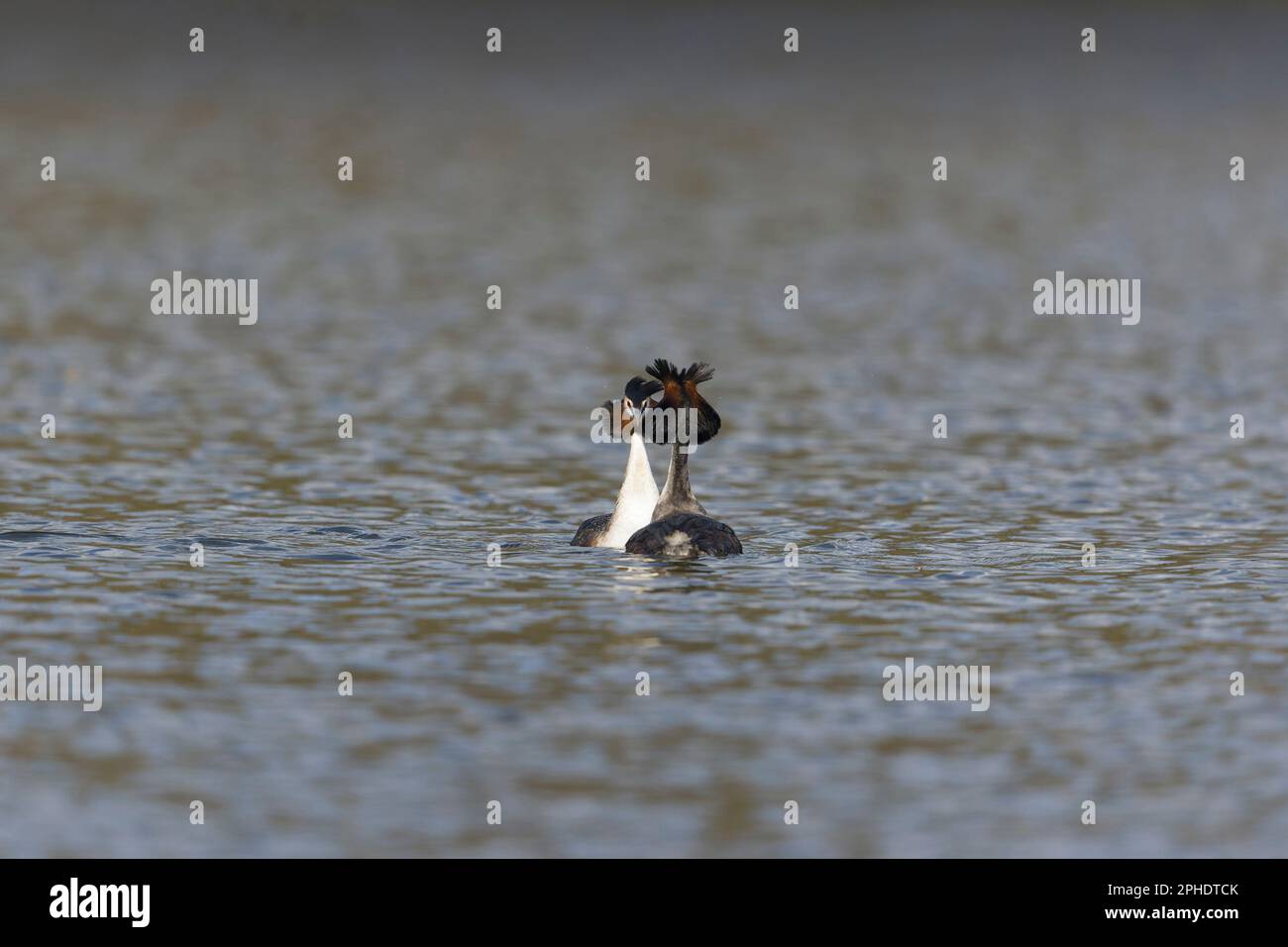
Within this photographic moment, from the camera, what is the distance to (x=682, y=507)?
17984mm

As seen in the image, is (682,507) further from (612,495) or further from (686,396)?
(612,495)

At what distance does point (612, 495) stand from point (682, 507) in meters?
3.23

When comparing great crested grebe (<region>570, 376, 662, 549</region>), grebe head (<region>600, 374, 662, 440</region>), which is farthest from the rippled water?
grebe head (<region>600, 374, 662, 440</region>)

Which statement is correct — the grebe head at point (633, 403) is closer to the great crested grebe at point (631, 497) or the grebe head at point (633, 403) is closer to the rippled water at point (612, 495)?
the great crested grebe at point (631, 497)

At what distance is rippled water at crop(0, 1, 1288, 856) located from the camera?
1141 cm

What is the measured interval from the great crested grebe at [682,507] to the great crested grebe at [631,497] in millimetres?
149

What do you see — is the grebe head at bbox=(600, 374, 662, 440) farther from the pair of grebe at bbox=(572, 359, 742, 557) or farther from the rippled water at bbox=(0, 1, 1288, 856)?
the rippled water at bbox=(0, 1, 1288, 856)

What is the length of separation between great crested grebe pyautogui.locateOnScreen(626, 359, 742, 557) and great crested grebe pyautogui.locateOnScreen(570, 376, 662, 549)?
149 millimetres

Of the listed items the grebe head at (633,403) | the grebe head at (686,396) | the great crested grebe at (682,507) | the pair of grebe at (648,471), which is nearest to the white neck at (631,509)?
the pair of grebe at (648,471)

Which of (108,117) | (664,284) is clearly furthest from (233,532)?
(108,117)

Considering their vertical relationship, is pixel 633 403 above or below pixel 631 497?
above

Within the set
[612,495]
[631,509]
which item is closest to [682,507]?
[631,509]

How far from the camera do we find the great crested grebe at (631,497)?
17.9 metres

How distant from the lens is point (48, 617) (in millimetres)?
15000
